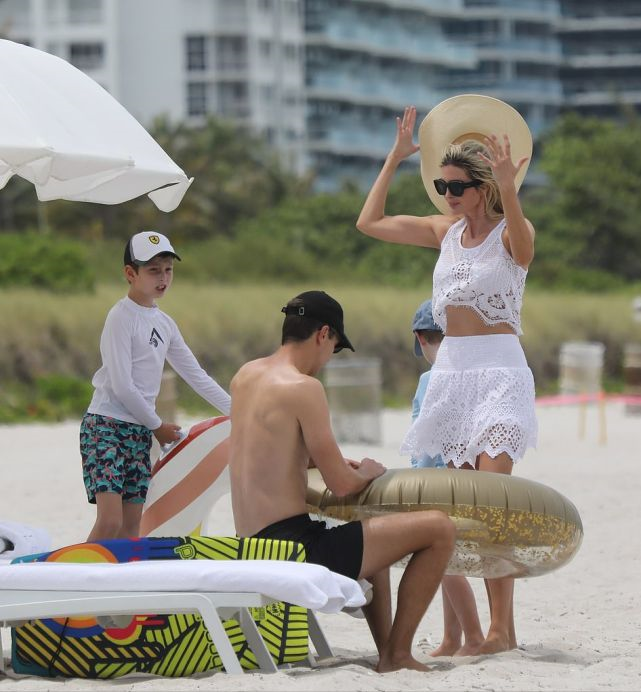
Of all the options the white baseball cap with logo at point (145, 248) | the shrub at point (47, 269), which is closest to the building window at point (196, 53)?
the shrub at point (47, 269)

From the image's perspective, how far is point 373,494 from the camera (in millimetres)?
4941

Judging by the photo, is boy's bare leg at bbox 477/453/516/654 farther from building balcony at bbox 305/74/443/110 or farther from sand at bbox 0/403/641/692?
building balcony at bbox 305/74/443/110

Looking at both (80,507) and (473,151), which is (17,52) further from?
(80,507)

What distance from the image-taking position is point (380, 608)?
198 inches

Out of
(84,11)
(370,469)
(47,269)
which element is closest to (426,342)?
(370,469)

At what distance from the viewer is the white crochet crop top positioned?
16.9ft

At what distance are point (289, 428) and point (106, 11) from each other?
65.1 m

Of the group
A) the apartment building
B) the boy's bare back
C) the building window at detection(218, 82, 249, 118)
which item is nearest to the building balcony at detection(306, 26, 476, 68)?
the apartment building

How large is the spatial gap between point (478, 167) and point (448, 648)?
5.88ft

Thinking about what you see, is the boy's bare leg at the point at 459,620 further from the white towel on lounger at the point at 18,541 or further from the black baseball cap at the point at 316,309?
the white towel on lounger at the point at 18,541

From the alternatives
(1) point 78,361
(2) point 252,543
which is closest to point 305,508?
(2) point 252,543

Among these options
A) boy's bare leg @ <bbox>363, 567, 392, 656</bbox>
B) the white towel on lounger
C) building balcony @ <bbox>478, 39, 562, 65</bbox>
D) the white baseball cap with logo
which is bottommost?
boy's bare leg @ <bbox>363, 567, 392, 656</bbox>

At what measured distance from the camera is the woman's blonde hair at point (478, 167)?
5.20 m

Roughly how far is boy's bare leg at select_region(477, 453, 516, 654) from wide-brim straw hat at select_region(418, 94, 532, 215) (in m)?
0.96
